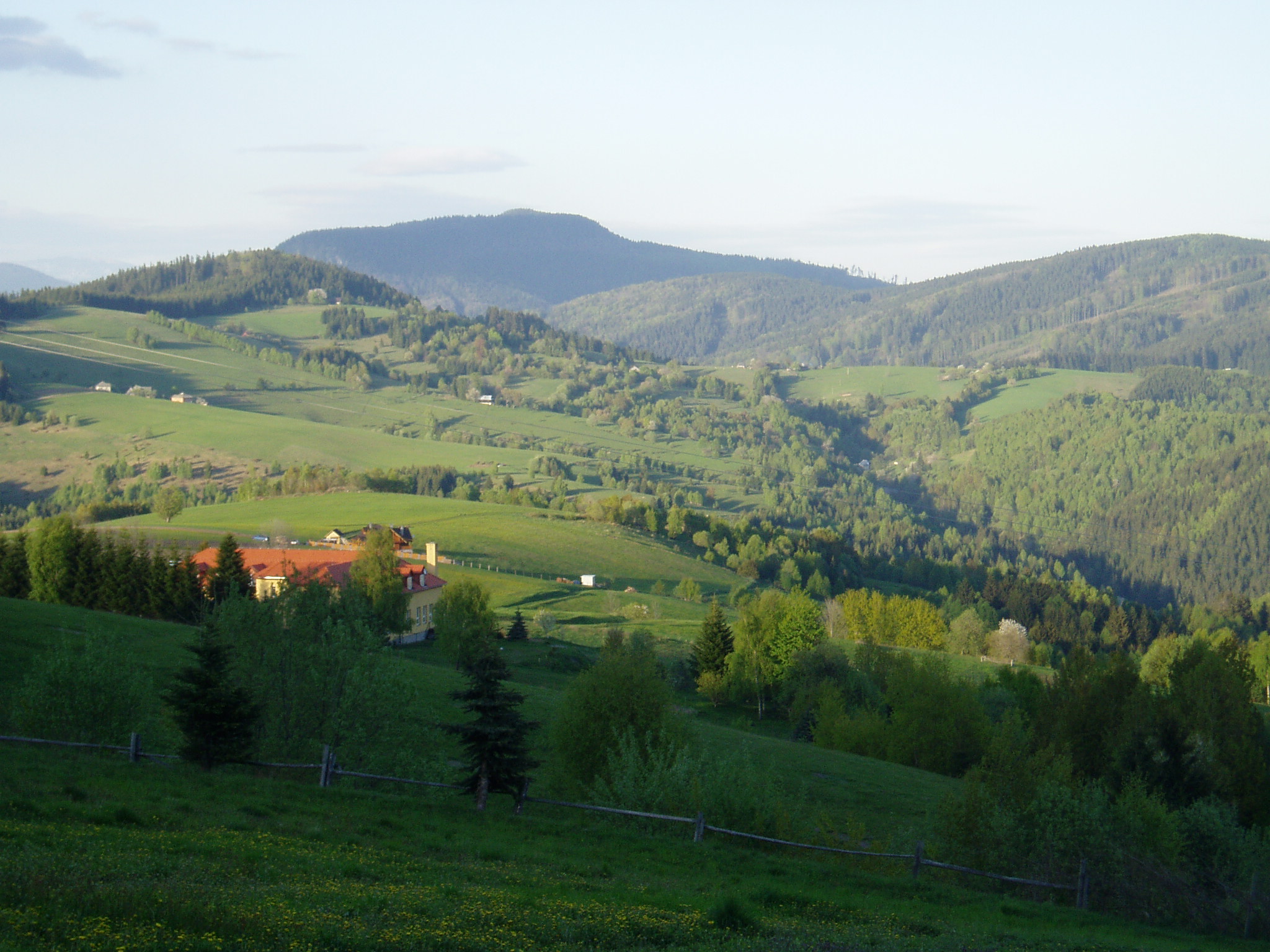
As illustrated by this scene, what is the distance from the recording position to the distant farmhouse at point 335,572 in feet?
280

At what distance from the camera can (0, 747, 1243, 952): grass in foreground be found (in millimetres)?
12125

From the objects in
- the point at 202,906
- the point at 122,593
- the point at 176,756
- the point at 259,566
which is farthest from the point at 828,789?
the point at 259,566

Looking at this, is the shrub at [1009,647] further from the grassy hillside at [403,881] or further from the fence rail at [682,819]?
the grassy hillside at [403,881]

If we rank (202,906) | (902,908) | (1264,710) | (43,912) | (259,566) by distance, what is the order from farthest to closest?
1. (259,566)
2. (1264,710)
3. (902,908)
4. (202,906)
5. (43,912)

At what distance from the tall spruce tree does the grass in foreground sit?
5744 centimetres

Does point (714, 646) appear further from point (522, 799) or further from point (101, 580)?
point (522, 799)

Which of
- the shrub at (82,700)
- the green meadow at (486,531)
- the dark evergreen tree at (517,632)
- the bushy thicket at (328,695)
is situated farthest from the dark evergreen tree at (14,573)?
the green meadow at (486,531)

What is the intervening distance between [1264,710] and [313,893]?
8699cm

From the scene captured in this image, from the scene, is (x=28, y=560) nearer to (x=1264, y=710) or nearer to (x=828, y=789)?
(x=828, y=789)

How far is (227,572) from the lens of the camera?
69688mm

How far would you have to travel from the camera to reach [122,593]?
221ft

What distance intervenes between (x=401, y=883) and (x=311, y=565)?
78.7 meters

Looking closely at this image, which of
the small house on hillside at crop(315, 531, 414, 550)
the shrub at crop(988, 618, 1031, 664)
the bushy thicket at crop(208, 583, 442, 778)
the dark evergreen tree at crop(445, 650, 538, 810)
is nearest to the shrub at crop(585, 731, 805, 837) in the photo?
the dark evergreen tree at crop(445, 650, 538, 810)

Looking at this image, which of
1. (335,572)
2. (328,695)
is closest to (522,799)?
(328,695)
